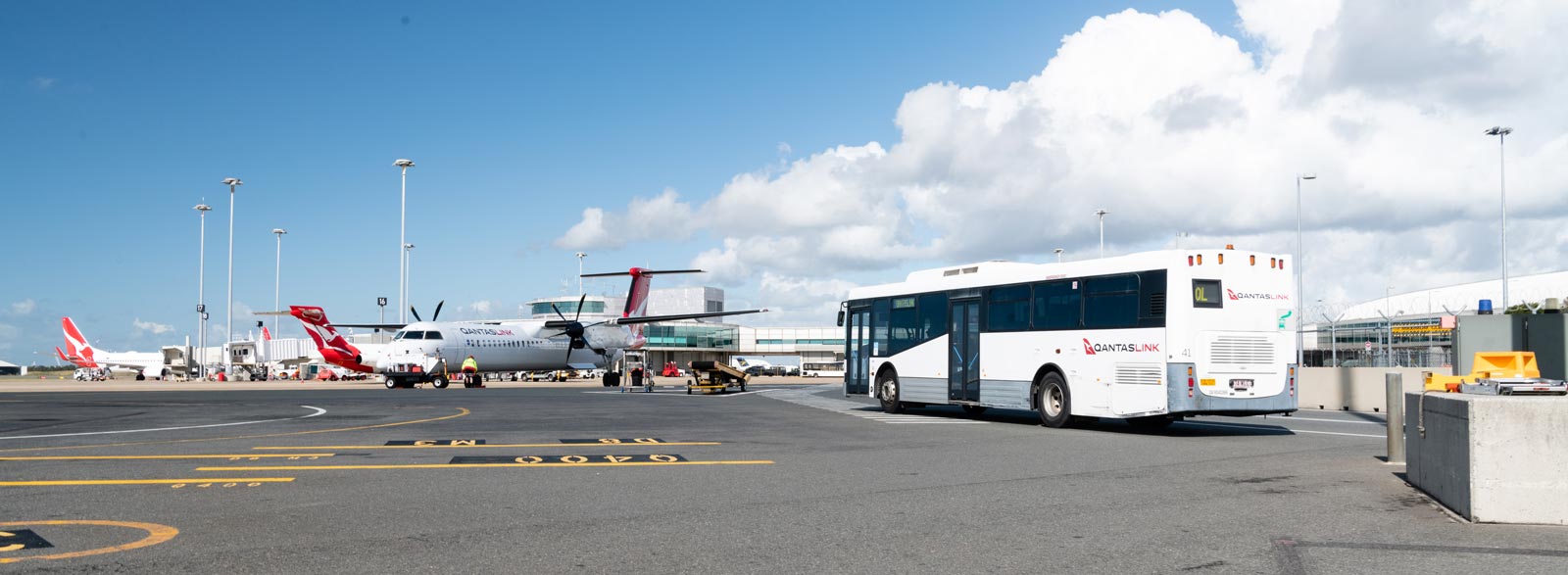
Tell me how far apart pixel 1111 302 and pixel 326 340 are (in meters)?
40.6

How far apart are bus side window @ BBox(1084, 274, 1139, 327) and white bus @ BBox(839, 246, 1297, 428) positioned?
0.06 feet

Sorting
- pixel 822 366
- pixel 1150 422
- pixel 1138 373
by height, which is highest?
pixel 1138 373

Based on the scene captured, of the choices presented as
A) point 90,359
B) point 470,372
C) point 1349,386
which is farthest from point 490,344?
point 90,359

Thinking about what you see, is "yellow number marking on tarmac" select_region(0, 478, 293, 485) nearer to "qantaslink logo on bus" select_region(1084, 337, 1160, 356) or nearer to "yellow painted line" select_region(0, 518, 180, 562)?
"yellow painted line" select_region(0, 518, 180, 562)

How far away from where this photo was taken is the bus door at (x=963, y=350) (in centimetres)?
2097

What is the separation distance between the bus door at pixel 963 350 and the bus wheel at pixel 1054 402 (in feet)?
5.80

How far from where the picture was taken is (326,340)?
49531 millimetres

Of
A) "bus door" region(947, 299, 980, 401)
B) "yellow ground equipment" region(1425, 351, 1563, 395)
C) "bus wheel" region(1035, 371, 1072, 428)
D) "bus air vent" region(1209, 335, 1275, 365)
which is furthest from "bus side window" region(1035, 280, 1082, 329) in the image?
"yellow ground equipment" region(1425, 351, 1563, 395)

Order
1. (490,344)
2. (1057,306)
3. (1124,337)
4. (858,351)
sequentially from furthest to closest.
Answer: (490,344)
(858,351)
(1057,306)
(1124,337)

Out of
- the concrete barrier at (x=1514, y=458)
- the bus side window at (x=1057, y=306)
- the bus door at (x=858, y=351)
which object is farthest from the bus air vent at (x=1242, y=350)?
the bus door at (x=858, y=351)

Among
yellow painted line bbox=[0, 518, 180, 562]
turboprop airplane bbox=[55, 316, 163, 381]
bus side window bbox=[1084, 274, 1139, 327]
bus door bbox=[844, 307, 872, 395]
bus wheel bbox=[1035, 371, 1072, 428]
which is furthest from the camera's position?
turboprop airplane bbox=[55, 316, 163, 381]

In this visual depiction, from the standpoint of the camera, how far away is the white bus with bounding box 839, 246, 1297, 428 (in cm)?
1694

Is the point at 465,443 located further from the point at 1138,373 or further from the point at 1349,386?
the point at 1349,386

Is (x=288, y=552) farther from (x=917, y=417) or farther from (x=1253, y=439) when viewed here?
(x=917, y=417)
